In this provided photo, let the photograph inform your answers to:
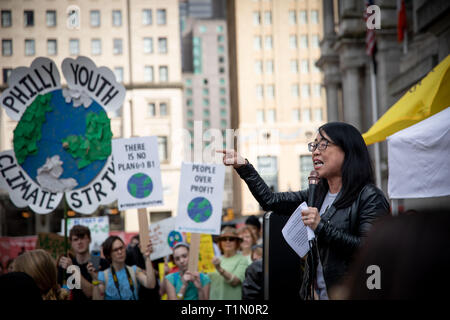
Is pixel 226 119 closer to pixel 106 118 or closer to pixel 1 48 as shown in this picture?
pixel 1 48

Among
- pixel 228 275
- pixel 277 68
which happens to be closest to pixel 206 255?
pixel 228 275

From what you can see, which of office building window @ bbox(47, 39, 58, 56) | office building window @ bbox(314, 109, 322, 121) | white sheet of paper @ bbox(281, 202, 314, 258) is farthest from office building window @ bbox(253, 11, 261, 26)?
white sheet of paper @ bbox(281, 202, 314, 258)

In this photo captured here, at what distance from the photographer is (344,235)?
2.85 meters

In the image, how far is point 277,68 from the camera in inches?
3063

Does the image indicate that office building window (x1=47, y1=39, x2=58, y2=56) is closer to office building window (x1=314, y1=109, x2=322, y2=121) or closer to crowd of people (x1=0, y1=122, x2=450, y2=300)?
office building window (x1=314, y1=109, x2=322, y2=121)

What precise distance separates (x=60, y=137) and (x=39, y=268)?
3.29 metres

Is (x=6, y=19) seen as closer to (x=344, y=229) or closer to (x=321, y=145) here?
(x=321, y=145)

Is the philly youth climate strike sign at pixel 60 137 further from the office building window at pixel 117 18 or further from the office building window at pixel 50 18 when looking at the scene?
the office building window at pixel 117 18

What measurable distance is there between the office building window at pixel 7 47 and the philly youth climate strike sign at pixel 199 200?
47.2 meters

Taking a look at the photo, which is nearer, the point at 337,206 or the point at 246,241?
the point at 337,206

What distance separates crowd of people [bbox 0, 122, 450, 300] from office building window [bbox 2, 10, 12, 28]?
155ft

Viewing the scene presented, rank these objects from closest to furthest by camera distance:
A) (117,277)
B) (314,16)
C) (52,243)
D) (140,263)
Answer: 1. (117,277)
2. (140,263)
3. (52,243)
4. (314,16)

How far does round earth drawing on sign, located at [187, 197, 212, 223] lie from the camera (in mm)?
7031

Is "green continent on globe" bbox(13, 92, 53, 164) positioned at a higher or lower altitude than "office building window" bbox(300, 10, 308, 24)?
lower
